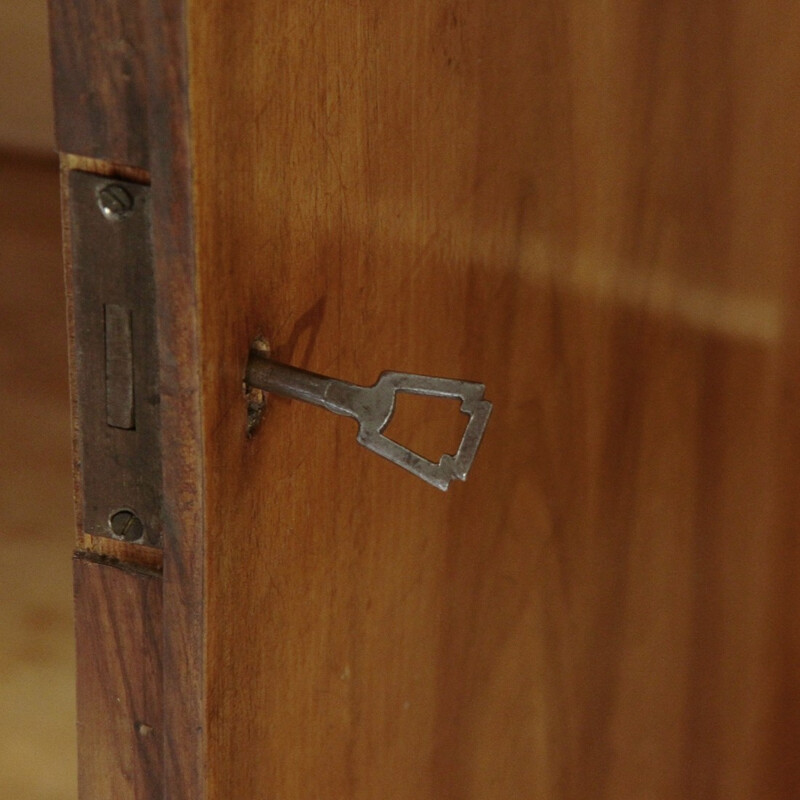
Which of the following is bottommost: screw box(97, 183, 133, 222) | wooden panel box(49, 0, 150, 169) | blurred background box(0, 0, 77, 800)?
blurred background box(0, 0, 77, 800)

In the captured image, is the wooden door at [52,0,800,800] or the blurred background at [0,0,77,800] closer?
the wooden door at [52,0,800,800]

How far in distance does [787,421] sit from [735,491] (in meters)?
0.07

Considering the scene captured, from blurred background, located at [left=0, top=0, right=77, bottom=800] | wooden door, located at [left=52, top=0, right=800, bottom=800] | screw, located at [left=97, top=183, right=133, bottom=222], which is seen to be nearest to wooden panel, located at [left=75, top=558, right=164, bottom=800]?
wooden door, located at [left=52, top=0, right=800, bottom=800]

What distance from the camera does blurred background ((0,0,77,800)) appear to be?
0.70 m

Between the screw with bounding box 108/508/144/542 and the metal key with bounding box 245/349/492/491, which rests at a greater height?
the metal key with bounding box 245/349/492/491

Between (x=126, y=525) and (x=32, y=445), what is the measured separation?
1.72 ft

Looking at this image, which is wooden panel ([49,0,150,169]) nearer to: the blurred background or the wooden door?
the wooden door

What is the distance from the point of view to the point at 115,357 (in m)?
0.31

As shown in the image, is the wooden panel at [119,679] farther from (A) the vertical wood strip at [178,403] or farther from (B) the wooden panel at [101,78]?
(B) the wooden panel at [101,78]

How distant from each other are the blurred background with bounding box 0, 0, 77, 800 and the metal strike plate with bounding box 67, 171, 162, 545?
1.38 feet

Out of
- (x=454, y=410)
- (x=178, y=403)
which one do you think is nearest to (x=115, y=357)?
(x=178, y=403)

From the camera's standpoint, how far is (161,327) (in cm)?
30

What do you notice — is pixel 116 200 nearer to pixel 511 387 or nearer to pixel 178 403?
pixel 178 403

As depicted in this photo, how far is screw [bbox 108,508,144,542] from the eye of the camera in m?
0.33
